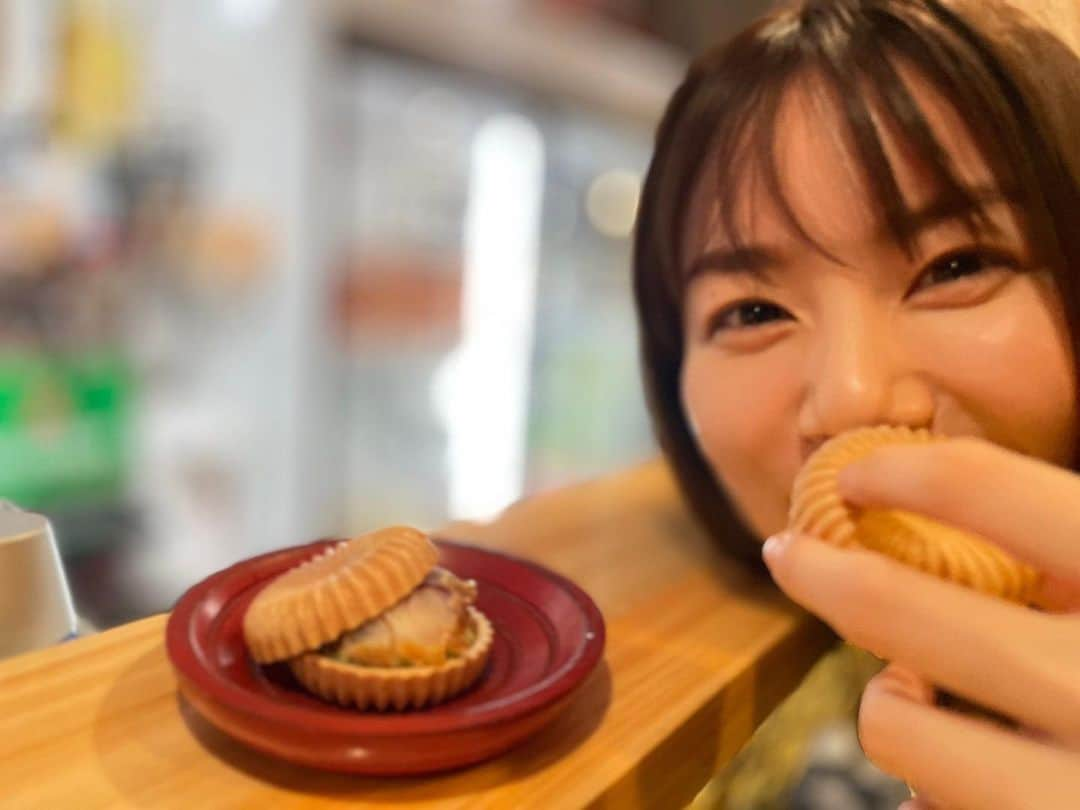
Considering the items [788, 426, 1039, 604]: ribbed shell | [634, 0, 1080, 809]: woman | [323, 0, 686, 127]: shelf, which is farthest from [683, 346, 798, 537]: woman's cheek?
[323, 0, 686, 127]: shelf

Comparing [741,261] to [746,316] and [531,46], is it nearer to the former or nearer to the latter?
[746,316]

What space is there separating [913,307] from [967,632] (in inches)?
8.7

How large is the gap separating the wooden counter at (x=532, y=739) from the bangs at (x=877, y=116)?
0.20 meters

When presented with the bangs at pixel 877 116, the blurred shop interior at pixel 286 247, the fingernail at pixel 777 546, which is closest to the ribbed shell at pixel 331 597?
the fingernail at pixel 777 546

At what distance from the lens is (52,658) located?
0.42m

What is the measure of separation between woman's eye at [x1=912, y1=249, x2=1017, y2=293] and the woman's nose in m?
0.03

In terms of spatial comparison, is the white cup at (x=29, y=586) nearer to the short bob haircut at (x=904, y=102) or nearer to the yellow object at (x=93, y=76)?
the short bob haircut at (x=904, y=102)

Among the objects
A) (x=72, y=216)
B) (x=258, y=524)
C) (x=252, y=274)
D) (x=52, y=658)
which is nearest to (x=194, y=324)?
(x=252, y=274)

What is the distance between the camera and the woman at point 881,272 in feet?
1.11

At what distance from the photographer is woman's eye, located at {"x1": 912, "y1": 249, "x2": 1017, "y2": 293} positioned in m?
0.48

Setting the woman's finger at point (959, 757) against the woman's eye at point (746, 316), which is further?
the woman's eye at point (746, 316)

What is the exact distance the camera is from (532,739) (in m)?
0.39

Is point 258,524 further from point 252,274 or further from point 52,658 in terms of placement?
point 52,658

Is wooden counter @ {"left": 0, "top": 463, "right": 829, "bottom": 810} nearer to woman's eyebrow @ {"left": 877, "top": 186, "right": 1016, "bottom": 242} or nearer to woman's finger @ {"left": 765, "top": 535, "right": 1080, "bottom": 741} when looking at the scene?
woman's finger @ {"left": 765, "top": 535, "right": 1080, "bottom": 741}
